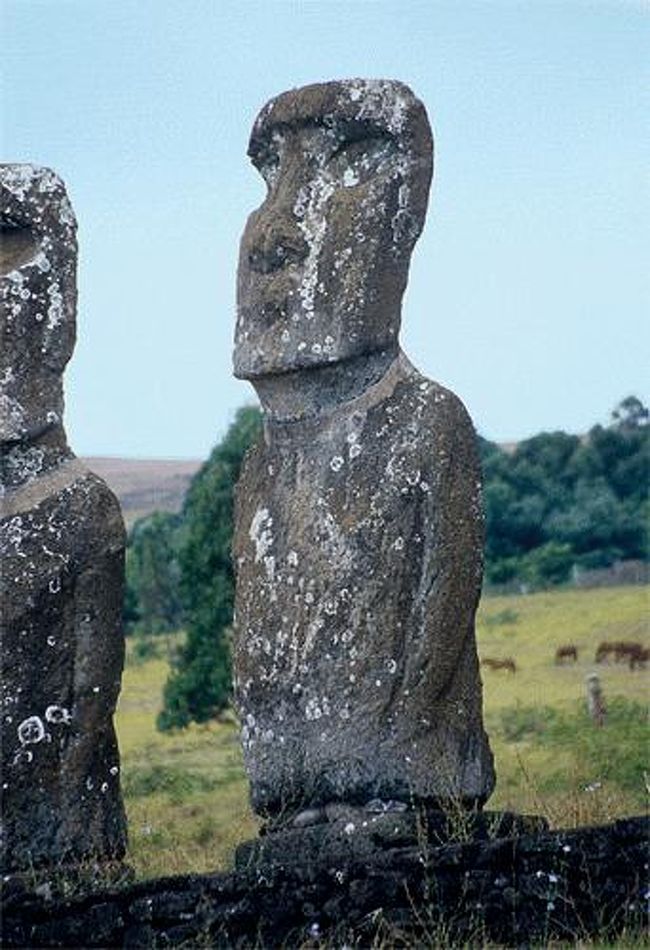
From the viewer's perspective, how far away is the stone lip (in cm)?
1358

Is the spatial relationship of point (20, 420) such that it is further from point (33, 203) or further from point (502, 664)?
point (502, 664)

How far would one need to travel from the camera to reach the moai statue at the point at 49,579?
50.5 ft

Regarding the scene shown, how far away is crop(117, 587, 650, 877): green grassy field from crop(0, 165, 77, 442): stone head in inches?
113

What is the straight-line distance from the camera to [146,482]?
11738cm

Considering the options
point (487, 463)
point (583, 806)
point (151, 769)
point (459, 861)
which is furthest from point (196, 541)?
point (487, 463)

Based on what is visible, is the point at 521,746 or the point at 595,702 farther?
the point at 595,702

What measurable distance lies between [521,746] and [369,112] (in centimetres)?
1592

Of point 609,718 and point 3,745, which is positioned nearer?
point 3,745

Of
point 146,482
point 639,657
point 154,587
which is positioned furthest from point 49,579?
point 146,482

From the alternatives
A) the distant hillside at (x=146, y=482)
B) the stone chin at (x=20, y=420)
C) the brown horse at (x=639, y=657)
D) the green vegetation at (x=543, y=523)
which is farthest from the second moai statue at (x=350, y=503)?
the distant hillside at (x=146, y=482)

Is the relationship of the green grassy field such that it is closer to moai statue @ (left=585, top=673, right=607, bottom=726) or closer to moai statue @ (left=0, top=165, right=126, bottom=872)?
moai statue @ (left=585, top=673, right=607, bottom=726)

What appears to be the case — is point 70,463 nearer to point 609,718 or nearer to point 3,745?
point 3,745

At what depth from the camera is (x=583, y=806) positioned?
1641 cm

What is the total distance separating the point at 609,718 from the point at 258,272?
56.3 feet
